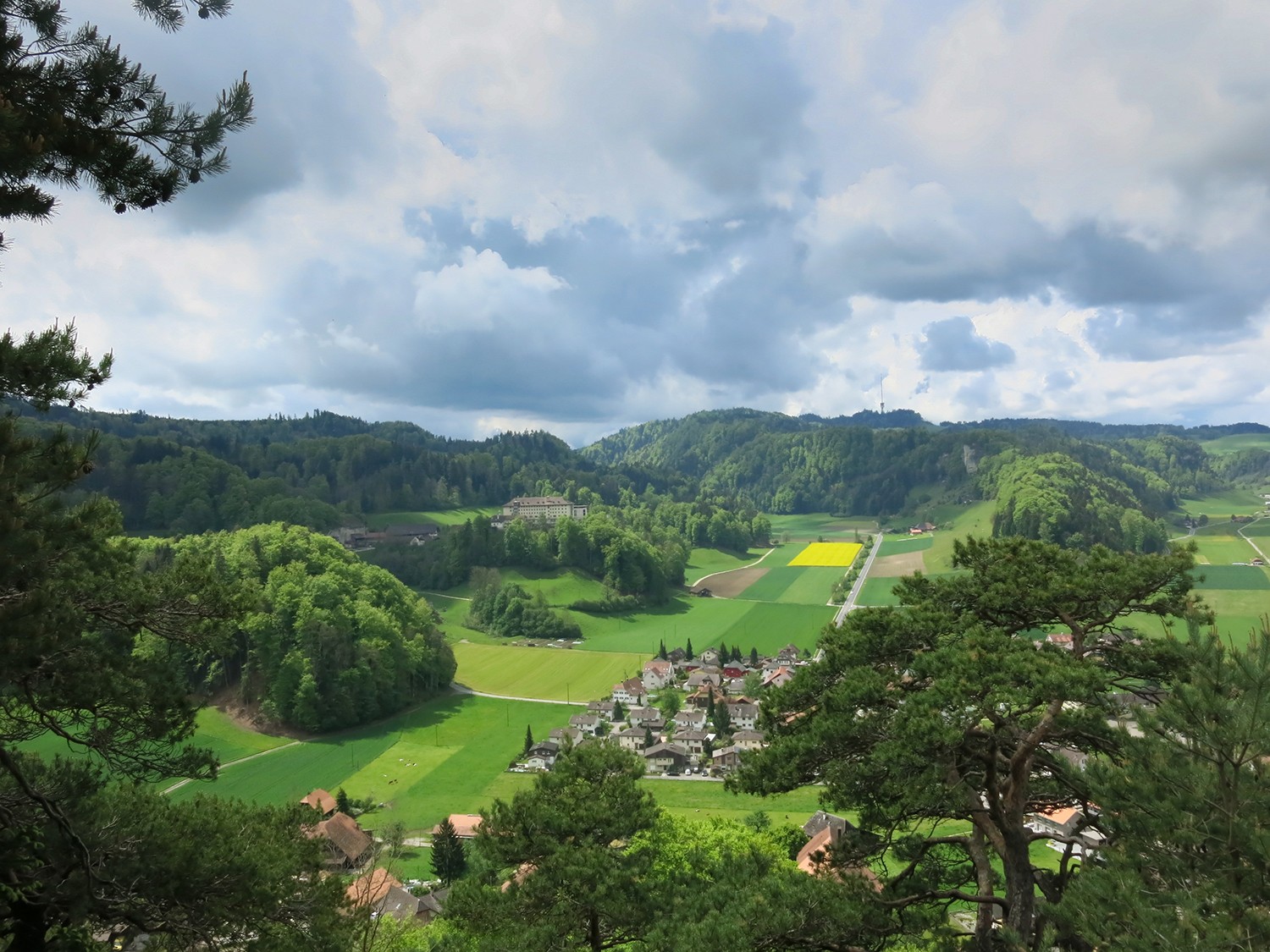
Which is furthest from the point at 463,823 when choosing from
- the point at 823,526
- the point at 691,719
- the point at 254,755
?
the point at 823,526

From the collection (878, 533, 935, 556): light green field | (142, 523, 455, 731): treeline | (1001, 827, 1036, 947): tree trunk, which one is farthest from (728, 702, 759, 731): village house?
(878, 533, 935, 556): light green field

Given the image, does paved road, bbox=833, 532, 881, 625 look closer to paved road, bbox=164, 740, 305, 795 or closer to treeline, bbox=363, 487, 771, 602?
treeline, bbox=363, 487, 771, 602

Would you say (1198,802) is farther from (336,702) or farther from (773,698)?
(336,702)

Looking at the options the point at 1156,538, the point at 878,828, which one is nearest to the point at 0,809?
the point at 878,828

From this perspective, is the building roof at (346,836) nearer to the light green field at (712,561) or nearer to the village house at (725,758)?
the village house at (725,758)

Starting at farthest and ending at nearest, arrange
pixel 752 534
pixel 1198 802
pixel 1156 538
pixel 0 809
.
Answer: pixel 752 534, pixel 1156 538, pixel 0 809, pixel 1198 802

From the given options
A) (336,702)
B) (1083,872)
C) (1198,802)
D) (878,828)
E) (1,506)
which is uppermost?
(1,506)
